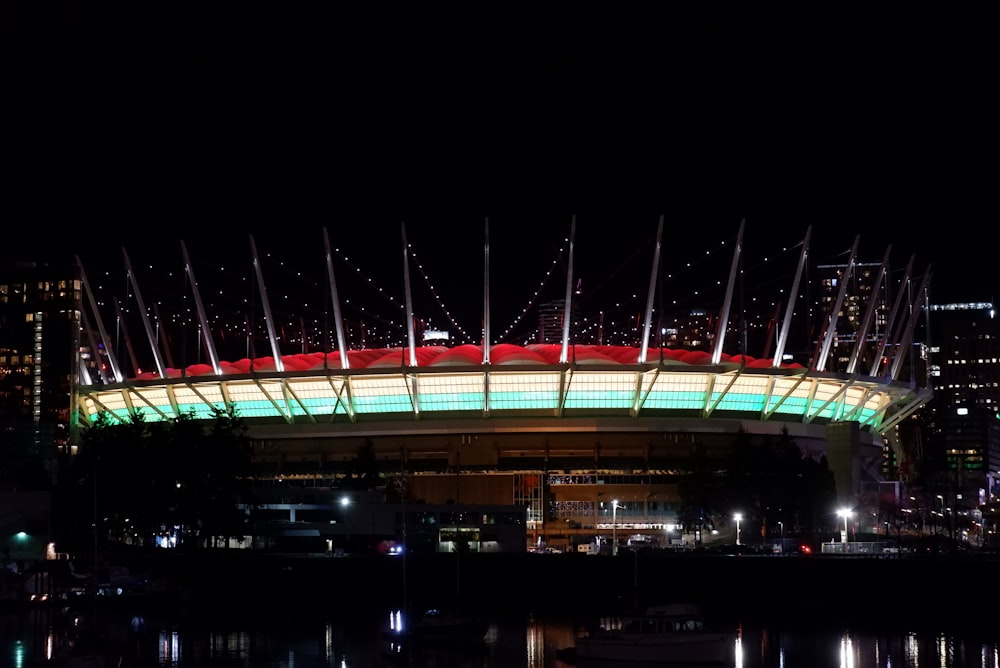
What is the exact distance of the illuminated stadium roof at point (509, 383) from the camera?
107 meters

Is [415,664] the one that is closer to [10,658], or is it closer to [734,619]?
[10,658]

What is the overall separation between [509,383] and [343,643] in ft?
152

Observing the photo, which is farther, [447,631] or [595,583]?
[595,583]

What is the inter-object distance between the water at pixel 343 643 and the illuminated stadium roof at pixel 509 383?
3352cm

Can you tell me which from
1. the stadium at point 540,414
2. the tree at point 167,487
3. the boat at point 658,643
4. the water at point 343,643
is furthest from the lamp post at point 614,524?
the boat at point 658,643

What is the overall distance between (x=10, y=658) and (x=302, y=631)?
14175 millimetres

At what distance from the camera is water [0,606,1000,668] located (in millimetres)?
60000

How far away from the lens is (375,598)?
8194 centimetres

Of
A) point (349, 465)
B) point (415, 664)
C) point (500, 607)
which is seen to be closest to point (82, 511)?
point (349, 465)

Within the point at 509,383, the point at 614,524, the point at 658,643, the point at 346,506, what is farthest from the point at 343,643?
the point at 509,383

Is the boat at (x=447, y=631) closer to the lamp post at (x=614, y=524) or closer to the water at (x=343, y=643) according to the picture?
the water at (x=343, y=643)

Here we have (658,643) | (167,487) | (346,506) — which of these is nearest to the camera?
(658,643)

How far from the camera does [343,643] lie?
65250 millimetres

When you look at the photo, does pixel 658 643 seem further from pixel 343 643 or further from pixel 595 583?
pixel 595 583
